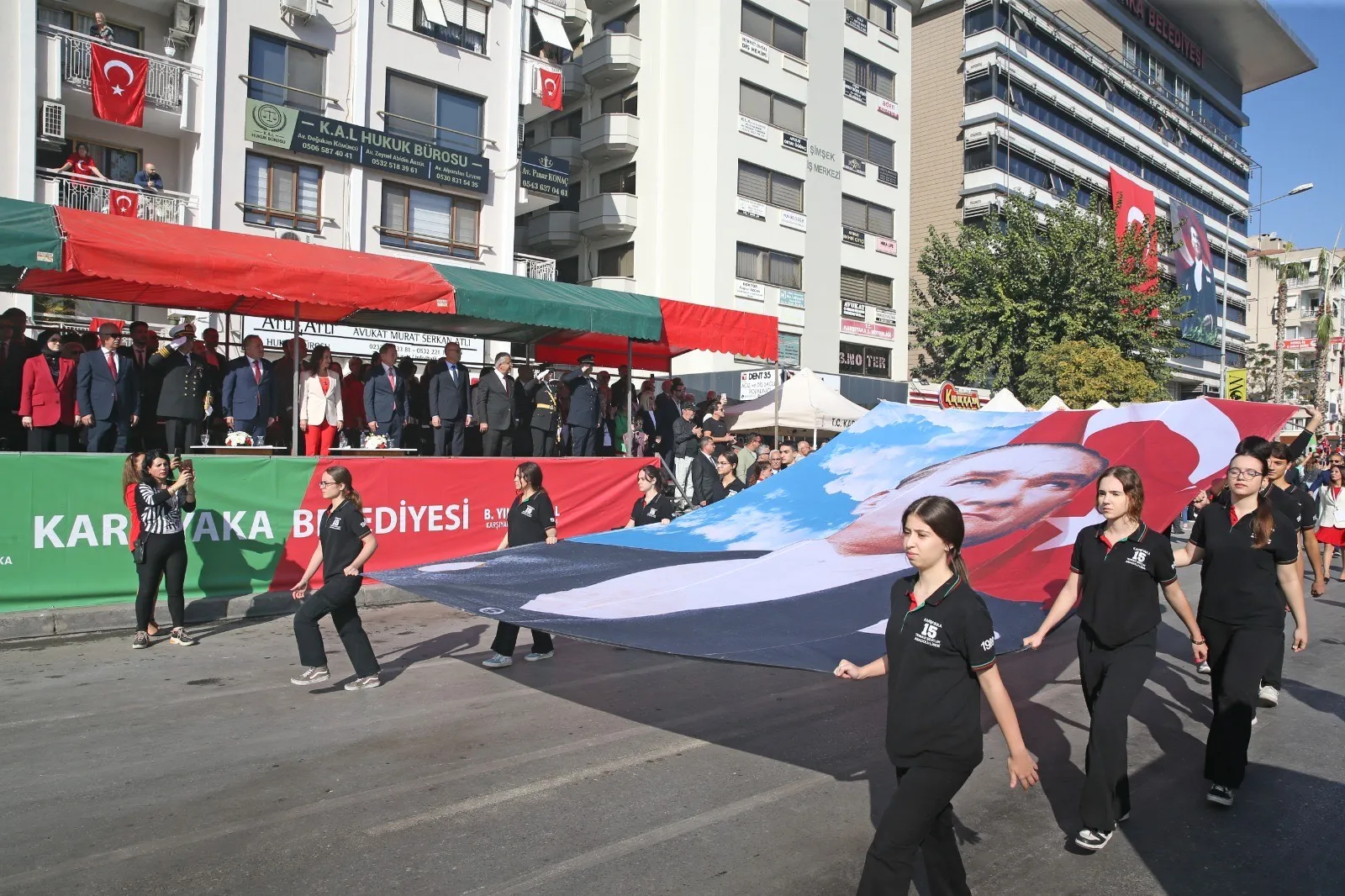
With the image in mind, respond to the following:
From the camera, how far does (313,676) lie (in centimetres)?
791

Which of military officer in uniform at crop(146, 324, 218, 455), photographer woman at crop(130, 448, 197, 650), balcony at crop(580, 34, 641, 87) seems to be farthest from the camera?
balcony at crop(580, 34, 641, 87)

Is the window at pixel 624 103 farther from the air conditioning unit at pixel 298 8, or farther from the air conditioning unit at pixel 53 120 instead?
the air conditioning unit at pixel 53 120

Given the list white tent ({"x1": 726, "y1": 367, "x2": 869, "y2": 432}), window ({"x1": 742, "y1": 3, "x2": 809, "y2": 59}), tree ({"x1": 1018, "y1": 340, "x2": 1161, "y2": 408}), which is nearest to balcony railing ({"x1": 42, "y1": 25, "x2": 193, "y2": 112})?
white tent ({"x1": 726, "y1": 367, "x2": 869, "y2": 432})

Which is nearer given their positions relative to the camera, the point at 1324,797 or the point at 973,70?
the point at 1324,797

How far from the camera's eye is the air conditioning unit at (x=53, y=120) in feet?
70.6

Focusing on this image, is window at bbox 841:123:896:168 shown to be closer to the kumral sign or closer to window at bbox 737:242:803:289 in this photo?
window at bbox 737:242:803:289

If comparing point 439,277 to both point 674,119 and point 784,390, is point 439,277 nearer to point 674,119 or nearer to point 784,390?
point 784,390

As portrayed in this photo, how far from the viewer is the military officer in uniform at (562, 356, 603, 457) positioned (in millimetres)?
15617

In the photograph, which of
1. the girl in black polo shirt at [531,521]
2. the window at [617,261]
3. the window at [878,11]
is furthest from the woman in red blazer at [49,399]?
the window at [878,11]

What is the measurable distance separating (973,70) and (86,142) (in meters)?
39.2

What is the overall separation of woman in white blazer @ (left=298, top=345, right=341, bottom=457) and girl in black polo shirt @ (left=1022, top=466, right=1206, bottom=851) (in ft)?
33.5

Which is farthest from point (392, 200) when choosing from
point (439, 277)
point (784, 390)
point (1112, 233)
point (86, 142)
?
point (1112, 233)

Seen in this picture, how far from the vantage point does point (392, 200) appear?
2770 centimetres

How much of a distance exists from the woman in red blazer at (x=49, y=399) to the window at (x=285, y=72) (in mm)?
15909
